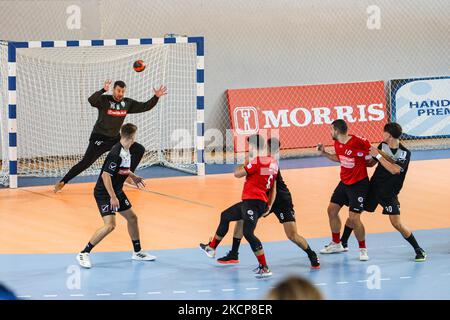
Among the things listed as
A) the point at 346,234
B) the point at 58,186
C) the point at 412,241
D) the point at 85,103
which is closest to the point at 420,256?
the point at 412,241

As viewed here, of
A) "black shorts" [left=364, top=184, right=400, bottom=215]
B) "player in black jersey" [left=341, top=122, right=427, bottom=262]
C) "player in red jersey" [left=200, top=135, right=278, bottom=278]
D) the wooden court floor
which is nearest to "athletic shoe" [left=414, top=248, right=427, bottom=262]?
"player in black jersey" [left=341, top=122, right=427, bottom=262]

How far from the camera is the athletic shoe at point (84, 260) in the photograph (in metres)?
10.9

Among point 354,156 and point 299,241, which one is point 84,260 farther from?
point 354,156

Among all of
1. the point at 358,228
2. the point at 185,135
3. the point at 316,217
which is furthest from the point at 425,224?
the point at 185,135

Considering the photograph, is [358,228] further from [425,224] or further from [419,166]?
[419,166]

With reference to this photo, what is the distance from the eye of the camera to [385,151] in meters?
11.2

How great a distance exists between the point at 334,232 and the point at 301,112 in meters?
10.3

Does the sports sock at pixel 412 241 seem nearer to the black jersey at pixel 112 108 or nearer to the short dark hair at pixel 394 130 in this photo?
the short dark hair at pixel 394 130

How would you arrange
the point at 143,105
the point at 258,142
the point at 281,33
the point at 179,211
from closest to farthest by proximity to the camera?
1. the point at 258,142
2. the point at 179,211
3. the point at 143,105
4. the point at 281,33

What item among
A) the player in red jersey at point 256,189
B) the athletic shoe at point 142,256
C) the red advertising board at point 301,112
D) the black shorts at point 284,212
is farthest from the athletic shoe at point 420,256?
the red advertising board at point 301,112

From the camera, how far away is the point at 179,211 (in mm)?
14680

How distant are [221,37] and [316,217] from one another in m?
9.02

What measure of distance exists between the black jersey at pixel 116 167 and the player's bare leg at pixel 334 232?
2847mm

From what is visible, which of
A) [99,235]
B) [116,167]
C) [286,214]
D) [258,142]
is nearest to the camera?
[258,142]
